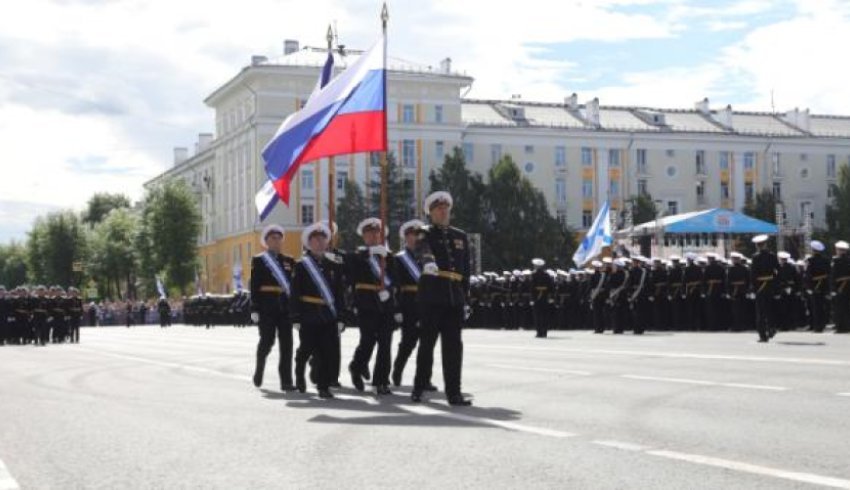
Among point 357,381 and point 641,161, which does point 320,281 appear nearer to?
point 357,381

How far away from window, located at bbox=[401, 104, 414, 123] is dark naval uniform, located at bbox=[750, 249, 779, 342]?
6906 cm

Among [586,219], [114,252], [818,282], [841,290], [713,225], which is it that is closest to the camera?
[841,290]

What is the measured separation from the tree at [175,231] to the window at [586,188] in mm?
28875

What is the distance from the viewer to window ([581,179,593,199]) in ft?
317

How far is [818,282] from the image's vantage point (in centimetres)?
2566

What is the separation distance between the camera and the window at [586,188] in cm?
9656

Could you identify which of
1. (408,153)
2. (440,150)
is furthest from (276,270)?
(440,150)

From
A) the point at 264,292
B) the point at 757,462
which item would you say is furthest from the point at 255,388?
the point at 757,462

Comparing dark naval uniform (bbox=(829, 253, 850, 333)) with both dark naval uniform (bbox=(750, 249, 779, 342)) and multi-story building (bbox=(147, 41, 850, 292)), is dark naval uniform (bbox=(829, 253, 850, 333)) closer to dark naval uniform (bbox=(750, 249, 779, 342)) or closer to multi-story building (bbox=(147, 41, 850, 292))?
dark naval uniform (bbox=(750, 249, 779, 342))

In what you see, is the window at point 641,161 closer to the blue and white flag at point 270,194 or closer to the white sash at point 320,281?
the blue and white flag at point 270,194

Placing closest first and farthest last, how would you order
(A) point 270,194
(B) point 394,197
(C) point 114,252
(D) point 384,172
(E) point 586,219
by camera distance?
(D) point 384,172
(A) point 270,194
(B) point 394,197
(E) point 586,219
(C) point 114,252

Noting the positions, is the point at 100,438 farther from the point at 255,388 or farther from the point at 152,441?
the point at 255,388

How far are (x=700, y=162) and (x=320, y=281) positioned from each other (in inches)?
3434

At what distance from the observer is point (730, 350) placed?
18688 mm
